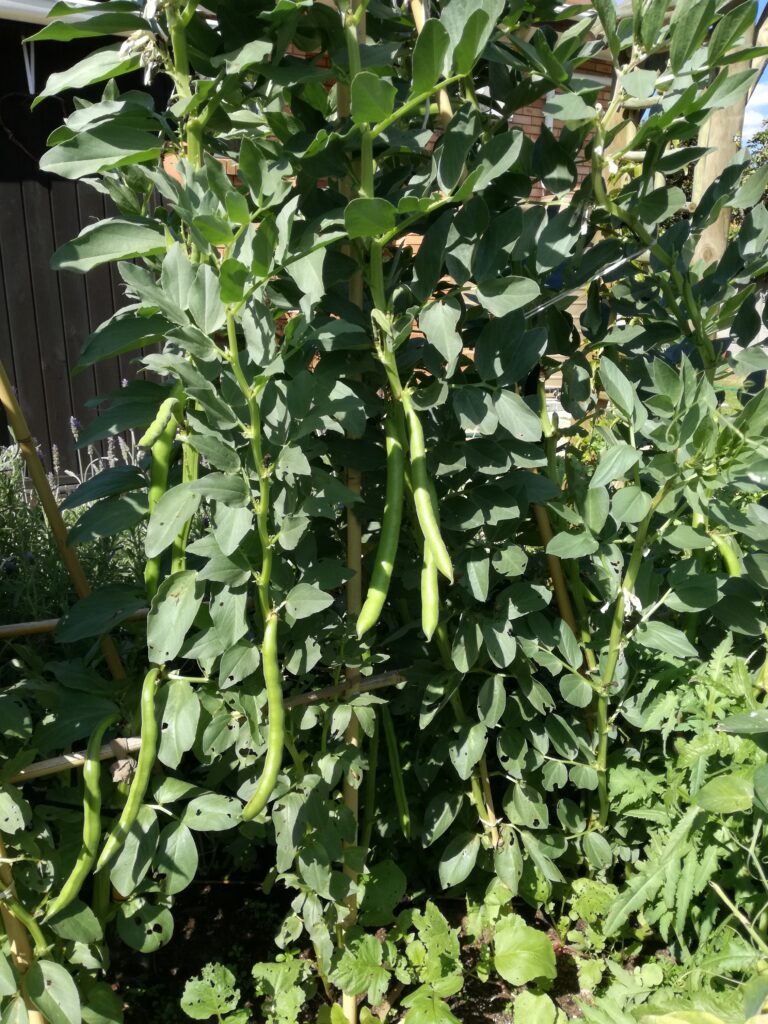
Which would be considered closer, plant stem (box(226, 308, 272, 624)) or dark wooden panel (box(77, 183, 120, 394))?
plant stem (box(226, 308, 272, 624))

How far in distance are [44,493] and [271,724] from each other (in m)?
0.57

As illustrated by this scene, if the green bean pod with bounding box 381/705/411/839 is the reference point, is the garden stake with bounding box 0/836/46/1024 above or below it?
above

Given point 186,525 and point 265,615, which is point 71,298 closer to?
point 186,525

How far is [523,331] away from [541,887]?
1167 millimetres

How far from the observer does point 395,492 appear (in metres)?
1.33

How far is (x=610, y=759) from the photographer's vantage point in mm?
1860

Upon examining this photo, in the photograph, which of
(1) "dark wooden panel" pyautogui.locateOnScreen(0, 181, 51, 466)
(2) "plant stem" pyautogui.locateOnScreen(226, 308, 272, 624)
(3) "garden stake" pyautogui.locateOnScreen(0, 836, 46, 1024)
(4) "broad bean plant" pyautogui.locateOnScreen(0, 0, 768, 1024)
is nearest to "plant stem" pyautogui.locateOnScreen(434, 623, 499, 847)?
(4) "broad bean plant" pyautogui.locateOnScreen(0, 0, 768, 1024)

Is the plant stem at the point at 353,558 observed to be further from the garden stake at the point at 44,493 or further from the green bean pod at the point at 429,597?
the garden stake at the point at 44,493

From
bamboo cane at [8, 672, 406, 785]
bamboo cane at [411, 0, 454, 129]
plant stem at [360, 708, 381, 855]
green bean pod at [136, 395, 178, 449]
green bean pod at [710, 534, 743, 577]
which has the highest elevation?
bamboo cane at [411, 0, 454, 129]

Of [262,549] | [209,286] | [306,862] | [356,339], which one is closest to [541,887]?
[306,862]

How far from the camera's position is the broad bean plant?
4.04 feet

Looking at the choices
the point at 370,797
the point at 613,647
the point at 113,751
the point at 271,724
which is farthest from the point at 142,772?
the point at 613,647

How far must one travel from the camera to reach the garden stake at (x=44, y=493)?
4.80ft

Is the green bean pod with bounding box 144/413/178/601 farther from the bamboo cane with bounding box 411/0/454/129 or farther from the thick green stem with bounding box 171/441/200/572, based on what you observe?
the bamboo cane with bounding box 411/0/454/129
